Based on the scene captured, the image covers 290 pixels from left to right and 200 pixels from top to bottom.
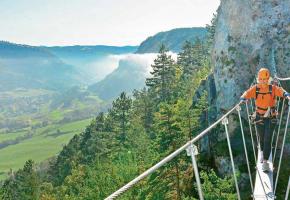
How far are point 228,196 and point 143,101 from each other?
58.8m

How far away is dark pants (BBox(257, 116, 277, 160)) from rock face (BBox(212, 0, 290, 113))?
50.4 feet

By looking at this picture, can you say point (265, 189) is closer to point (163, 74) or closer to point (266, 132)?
point (266, 132)

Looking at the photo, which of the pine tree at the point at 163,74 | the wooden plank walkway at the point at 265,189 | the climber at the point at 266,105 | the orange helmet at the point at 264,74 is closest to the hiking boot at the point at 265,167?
the wooden plank walkway at the point at 265,189

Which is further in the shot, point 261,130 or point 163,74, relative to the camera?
point 163,74

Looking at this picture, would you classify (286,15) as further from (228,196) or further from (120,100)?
(120,100)

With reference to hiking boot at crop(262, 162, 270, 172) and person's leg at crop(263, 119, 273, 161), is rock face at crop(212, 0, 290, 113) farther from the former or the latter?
hiking boot at crop(262, 162, 270, 172)

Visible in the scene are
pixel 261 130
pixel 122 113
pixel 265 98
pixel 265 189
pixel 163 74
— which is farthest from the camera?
pixel 163 74

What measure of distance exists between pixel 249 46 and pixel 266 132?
17964 mm

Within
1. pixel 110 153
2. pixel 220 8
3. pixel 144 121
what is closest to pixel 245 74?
pixel 220 8

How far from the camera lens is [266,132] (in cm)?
1457

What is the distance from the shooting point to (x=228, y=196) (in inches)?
949

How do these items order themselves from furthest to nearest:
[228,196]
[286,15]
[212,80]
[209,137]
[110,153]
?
[110,153] < [212,80] < [209,137] < [286,15] < [228,196]

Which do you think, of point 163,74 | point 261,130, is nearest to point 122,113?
point 163,74

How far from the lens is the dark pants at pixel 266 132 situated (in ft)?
46.9
